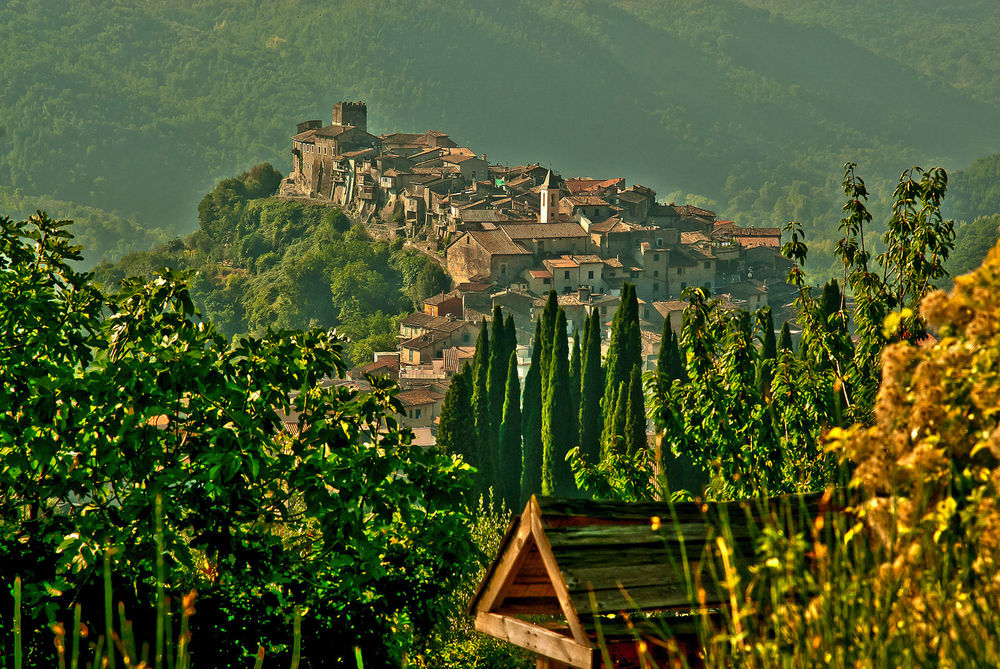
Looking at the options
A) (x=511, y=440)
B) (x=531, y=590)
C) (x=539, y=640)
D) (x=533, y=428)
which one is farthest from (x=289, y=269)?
(x=539, y=640)

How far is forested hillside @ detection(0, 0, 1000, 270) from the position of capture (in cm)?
13138

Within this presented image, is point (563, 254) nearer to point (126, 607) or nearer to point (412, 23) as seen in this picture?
point (126, 607)

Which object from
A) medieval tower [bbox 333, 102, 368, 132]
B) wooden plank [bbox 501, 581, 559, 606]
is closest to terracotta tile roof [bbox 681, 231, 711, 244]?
medieval tower [bbox 333, 102, 368, 132]

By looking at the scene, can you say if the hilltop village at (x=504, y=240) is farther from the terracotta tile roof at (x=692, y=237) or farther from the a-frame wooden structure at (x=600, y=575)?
the a-frame wooden structure at (x=600, y=575)

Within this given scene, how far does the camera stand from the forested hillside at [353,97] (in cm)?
13138

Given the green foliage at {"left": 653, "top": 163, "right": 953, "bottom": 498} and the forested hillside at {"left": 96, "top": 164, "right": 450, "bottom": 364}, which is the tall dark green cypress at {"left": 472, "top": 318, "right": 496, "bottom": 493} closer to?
the green foliage at {"left": 653, "top": 163, "right": 953, "bottom": 498}

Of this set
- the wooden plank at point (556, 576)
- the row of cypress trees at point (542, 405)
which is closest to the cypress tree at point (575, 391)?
the row of cypress trees at point (542, 405)

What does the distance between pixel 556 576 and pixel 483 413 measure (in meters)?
24.2

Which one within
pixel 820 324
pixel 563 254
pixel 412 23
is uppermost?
pixel 412 23

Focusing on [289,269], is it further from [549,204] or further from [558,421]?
[558,421]

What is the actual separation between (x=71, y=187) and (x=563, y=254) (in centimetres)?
8711

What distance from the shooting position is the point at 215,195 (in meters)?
73.8

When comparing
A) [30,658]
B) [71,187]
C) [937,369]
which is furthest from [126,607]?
[71,187]

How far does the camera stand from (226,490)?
5.20 meters
